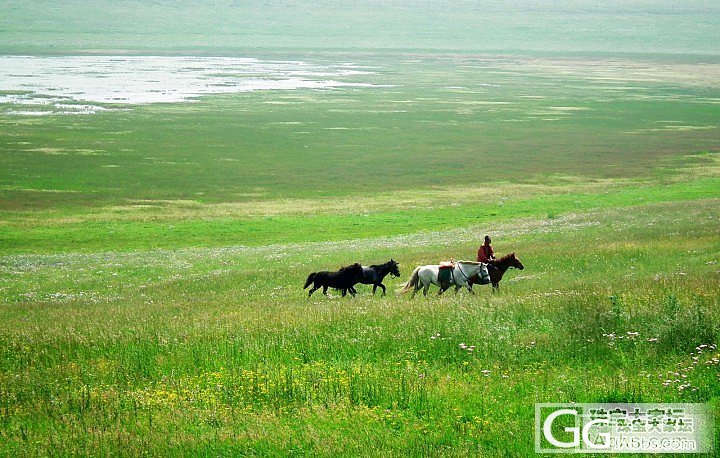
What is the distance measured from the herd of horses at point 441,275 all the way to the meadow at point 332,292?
544 millimetres

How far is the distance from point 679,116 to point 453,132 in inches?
1632

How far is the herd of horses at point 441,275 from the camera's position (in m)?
21.7

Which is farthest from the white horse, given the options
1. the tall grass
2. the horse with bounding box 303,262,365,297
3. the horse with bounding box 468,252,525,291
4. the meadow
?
the horse with bounding box 303,262,365,297

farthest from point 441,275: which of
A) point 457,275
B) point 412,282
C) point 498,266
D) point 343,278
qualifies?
point 343,278

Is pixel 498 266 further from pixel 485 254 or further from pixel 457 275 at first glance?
pixel 457 275

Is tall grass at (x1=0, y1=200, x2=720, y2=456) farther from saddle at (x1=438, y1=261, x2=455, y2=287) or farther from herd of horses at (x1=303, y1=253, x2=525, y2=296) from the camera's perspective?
saddle at (x1=438, y1=261, x2=455, y2=287)

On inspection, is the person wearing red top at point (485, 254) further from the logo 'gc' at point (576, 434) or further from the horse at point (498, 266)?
the logo 'gc' at point (576, 434)

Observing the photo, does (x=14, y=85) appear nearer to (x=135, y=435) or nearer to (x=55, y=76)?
(x=55, y=76)

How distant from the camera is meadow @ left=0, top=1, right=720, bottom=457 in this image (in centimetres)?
1090

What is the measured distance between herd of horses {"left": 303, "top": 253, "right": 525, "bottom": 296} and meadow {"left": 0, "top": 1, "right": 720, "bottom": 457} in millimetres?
544

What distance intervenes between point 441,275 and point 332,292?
5185 mm

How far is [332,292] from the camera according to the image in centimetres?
2611

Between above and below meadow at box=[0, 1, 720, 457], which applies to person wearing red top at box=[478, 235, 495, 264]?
above

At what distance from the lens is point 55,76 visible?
18425cm
